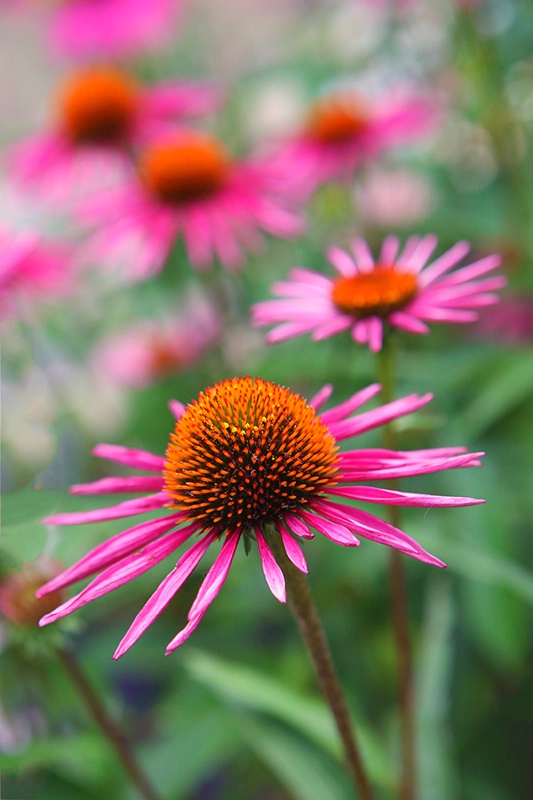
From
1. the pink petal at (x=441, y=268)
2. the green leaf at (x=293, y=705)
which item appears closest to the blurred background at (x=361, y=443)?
the green leaf at (x=293, y=705)

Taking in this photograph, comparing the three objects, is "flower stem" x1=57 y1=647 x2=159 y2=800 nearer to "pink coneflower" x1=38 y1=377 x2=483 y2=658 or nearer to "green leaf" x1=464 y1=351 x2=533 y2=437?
"pink coneflower" x1=38 y1=377 x2=483 y2=658

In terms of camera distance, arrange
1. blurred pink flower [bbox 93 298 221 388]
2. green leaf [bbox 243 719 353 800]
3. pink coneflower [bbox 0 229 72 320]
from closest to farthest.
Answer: green leaf [bbox 243 719 353 800] → pink coneflower [bbox 0 229 72 320] → blurred pink flower [bbox 93 298 221 388]

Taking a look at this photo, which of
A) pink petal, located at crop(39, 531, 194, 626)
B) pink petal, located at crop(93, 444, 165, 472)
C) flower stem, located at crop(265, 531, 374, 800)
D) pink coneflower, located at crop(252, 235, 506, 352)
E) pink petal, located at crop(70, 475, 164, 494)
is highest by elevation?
pink coneflower, located at crop(252, 235, 506, 352)

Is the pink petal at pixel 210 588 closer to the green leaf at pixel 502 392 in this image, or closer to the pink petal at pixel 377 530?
the pink petal at pixel 377 530

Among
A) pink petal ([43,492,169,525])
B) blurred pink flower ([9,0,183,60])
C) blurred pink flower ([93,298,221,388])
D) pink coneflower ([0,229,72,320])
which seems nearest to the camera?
pink petal ([43,492,169,525])

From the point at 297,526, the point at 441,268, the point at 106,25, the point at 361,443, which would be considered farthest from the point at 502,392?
the point at 106,25

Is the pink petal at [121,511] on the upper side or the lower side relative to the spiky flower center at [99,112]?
lower

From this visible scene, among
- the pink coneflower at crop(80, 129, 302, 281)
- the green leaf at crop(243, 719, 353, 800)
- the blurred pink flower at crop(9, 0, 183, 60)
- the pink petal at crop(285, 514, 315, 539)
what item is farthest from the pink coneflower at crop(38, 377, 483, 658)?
the blurred pink flower at crop(9, 0, 183, 60)
